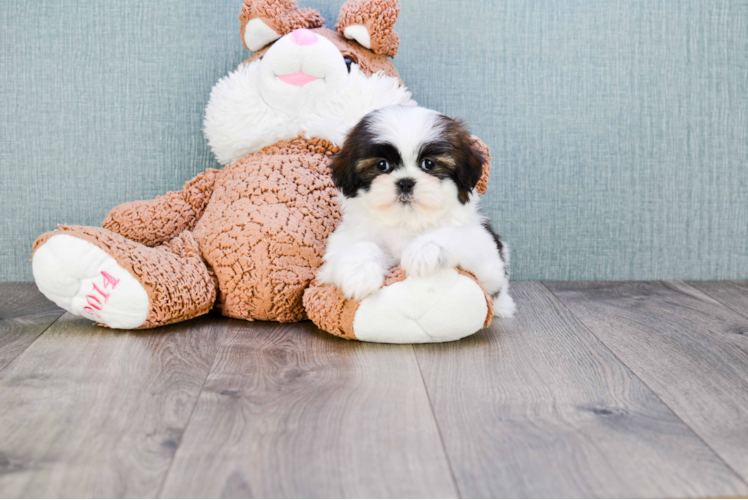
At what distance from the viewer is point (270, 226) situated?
5.38ft

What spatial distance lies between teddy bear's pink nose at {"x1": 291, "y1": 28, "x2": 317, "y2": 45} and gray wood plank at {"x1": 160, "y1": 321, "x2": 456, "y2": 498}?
2.54 ft

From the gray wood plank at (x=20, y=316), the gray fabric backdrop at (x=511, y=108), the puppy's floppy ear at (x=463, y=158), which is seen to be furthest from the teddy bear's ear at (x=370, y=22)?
the gray wood plank at (x=20, y=316)

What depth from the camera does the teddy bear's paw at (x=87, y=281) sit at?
146 centimetres

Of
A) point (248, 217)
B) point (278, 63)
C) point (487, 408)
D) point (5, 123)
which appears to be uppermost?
point (278, 63)

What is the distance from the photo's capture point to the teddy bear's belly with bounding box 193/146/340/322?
1.62 meters

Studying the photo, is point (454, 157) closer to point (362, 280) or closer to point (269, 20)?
point (362, 280)

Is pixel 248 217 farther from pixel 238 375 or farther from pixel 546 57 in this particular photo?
pixel 546 57

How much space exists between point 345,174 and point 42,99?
1.15 meters

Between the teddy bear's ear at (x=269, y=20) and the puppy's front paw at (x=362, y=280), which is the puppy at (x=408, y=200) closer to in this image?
the puppy's front paw at (x=362, y=280)

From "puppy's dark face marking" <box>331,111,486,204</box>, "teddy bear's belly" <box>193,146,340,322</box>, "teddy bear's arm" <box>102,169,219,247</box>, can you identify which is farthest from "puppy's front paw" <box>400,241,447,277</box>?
"teddy bear's arm" <box>102,169,219,247</box>

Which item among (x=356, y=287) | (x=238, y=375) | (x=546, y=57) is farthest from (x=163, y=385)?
(x=546, y=57)

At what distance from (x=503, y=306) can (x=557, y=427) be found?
27.0 inches

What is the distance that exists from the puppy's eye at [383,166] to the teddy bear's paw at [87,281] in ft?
1.96

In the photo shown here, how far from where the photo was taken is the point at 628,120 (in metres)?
2.12
